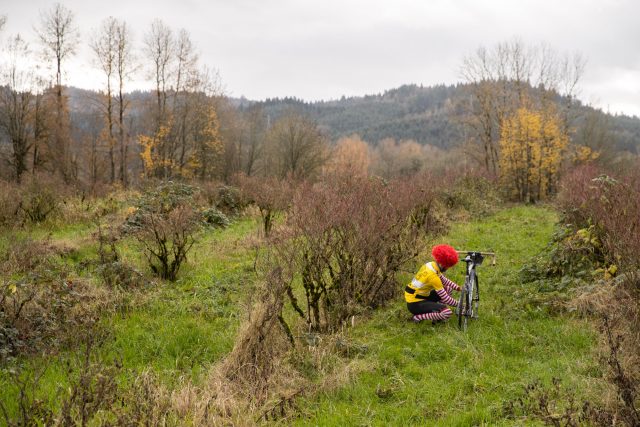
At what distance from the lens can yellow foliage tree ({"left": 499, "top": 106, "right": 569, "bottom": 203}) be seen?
23.6 m

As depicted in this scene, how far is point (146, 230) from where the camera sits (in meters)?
8.38

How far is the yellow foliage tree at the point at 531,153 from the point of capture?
2356 cm

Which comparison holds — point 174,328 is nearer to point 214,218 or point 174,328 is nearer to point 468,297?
point 468,297

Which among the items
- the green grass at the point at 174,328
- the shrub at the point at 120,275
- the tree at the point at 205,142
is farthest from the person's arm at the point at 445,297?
the tree at the point at 205,142

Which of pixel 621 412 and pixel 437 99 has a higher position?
pixel 437 99

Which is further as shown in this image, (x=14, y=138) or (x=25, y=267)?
(x=14, y=138)

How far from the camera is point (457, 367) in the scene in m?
4.82

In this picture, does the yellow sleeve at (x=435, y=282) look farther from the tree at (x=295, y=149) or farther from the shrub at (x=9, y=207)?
the tree at (x=295, y=149)

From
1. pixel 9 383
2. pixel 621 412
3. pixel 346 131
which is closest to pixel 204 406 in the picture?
pixel 9 383

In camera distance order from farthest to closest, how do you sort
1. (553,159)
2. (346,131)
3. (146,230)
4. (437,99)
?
1. (437,99)
2. (346,131)
3. (553,159)
4. (146,230)

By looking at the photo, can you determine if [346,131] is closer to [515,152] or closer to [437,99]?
[437,99]

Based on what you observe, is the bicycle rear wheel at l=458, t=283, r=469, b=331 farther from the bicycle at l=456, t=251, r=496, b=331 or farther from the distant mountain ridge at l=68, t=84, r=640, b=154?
the distant mountain ridge at l=68, t=84, r=640, b=154

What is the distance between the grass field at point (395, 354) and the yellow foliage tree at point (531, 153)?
698 inches

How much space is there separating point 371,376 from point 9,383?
11.6 feet
